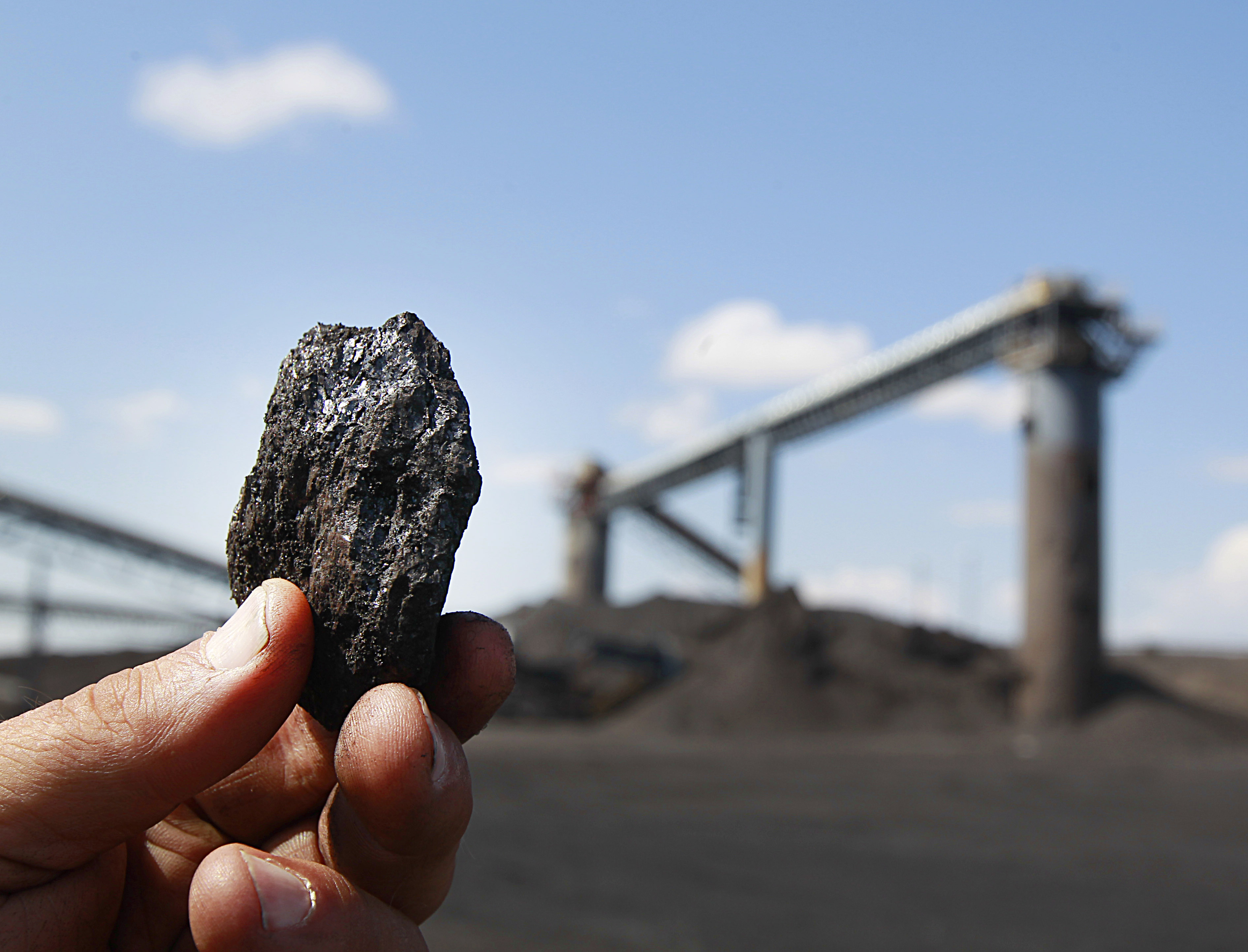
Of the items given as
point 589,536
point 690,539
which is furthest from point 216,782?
point 589,536

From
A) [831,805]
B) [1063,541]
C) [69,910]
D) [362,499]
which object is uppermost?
[1063,541]

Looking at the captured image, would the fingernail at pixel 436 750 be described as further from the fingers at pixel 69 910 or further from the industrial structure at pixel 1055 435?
the industrial structure at pixel 1055 435

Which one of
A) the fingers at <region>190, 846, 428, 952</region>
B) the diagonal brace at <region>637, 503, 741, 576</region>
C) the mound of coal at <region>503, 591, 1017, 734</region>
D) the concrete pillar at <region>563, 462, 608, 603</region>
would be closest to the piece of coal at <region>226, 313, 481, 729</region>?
the fingers at <region>190, 846, 428, 952</region>

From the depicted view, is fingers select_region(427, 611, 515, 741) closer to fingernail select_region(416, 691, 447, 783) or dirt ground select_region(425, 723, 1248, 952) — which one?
fingernail select_region(416, 691, 447, 783)

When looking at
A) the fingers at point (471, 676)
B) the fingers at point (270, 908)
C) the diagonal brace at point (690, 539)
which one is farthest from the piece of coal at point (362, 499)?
the diagonal brace at point (690, 539)

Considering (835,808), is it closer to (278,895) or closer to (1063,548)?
(278,895)

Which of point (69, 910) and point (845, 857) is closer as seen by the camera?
point (69, 910)

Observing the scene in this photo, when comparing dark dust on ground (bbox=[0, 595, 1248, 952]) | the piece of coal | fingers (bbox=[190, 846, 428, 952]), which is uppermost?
the piece of coal
